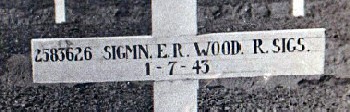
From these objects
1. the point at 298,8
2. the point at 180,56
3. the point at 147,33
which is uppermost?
the point at 298,8

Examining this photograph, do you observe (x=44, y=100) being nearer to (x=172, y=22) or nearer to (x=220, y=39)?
(x=172, y=22)

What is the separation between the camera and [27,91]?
8.19ft

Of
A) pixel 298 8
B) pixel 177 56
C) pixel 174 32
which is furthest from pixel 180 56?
pixel 298 8

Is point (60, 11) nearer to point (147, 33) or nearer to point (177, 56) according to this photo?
point (147, 33)

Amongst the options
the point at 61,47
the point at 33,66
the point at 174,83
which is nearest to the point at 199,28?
the point at 174,83

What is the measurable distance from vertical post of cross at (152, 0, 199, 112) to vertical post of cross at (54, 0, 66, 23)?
50cm

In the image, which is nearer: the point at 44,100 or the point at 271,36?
the point at 271,36

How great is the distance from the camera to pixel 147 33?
7.90ft

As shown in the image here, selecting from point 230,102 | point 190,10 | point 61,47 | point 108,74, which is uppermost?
point 190,10

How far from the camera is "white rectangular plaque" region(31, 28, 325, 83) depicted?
2.32 meters

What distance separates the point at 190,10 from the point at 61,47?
727 millimetres

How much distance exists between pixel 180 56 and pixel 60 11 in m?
0.71

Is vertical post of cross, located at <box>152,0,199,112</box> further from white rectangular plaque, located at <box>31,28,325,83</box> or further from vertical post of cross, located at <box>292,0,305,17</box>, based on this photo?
vertical post of cross, located at <box>292,0,305,17</box>

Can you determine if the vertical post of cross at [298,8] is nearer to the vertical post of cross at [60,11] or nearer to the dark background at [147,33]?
the dark background at [147,33]
